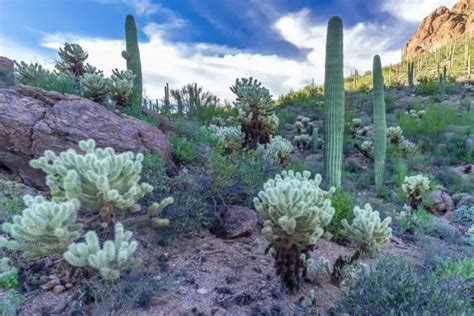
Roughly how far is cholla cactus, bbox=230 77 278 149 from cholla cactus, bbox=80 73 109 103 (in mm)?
2424

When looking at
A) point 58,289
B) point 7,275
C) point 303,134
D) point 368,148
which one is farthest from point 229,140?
point 303,134

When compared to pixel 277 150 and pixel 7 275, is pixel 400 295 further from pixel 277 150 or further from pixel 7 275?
pixel 277 150

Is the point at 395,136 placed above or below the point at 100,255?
above

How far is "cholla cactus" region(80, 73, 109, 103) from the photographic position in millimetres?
6930

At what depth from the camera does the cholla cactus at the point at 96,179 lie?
3.15m

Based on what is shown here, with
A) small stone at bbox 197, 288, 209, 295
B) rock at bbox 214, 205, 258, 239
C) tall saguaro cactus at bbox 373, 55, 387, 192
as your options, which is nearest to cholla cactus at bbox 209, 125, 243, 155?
rock at bbox 214, 205, 258, 239

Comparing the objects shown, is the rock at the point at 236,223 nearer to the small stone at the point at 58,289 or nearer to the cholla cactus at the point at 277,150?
the small stone at the point at 58,289

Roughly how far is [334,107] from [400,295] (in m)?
5.34

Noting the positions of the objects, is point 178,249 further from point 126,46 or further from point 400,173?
point 400,173

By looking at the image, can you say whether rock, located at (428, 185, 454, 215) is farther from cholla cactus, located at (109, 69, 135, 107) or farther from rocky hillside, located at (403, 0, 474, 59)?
rocky hillside, located at (403, 0, 474, 59)

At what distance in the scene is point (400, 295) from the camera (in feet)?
9.87

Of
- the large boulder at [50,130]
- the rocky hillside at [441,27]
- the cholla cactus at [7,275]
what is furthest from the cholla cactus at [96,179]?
the rocky hillside at [441,27]

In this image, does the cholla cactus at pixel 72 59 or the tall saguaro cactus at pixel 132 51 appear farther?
the tall saguaro cactus at pixel 132 51

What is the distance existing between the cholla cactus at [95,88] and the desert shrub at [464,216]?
8.05m
